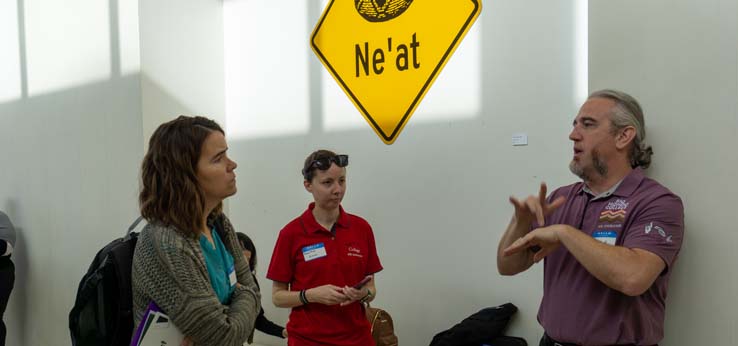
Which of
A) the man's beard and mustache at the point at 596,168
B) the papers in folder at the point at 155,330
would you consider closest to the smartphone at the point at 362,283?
the papers in folder at the point at 155,330

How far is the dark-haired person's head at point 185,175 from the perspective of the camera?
1.61 m

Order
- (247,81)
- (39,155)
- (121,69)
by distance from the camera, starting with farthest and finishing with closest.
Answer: (39,155) → (247,81) → (121,69)

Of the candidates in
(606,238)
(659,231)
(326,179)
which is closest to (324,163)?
(326,179)

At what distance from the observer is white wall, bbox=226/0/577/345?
2.84m

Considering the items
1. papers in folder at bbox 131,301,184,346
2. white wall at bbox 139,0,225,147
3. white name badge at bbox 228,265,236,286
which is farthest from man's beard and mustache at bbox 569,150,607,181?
white wall at bbox 139,0,225,147

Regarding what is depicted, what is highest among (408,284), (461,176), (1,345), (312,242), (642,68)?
(642,68)

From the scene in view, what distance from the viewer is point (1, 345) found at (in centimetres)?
439

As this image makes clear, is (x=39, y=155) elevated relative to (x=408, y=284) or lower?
elevated

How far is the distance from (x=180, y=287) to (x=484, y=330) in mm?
1763

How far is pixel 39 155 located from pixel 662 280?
16.2 ft

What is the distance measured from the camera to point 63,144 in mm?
4527

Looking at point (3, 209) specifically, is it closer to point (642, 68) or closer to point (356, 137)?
point (356, 137)

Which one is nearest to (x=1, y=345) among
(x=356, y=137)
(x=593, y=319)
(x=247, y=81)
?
(x=247, y=81)

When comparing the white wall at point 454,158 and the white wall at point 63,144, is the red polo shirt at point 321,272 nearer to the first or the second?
the white wall at point 454,158
